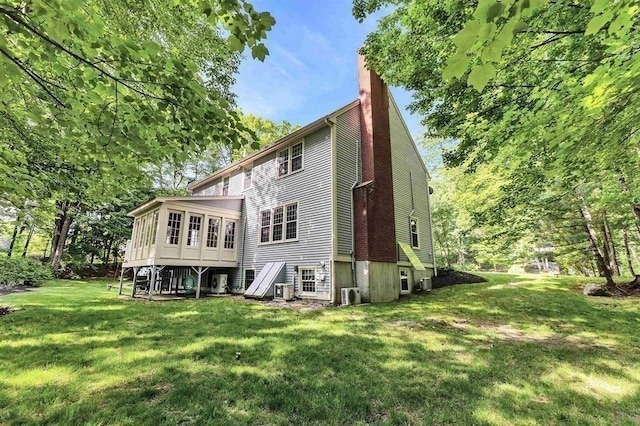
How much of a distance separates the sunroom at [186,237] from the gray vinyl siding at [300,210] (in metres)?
0.80

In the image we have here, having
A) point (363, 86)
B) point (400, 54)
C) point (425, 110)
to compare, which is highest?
point (363, 86)

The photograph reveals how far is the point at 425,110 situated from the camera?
9852mm

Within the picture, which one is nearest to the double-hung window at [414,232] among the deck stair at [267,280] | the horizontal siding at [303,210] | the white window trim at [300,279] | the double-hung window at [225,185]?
the horizontal siding at [303,210]

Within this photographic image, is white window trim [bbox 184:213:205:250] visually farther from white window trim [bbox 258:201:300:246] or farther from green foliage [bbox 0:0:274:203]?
green foliage [bbox 0:0:274:203]

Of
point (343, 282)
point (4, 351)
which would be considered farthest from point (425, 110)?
point (4, 351)

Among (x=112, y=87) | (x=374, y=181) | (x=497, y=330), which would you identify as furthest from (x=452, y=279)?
(x=112, y=87)

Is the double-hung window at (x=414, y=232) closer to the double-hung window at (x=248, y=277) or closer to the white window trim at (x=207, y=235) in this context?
the double-hung window at (x=248, y=277)

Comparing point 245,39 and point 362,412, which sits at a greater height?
point 245,39

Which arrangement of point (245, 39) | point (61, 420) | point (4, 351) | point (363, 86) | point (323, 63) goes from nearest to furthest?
point (245, 39) → point (61, 420) → point (4, 351) → point (323, 63) → point (363, 86)

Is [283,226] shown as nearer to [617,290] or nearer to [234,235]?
[234,235]

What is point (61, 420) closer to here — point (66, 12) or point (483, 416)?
point (66, 12)

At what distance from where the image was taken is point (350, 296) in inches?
432

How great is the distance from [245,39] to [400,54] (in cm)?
759

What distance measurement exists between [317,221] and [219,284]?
6495 millimetres
